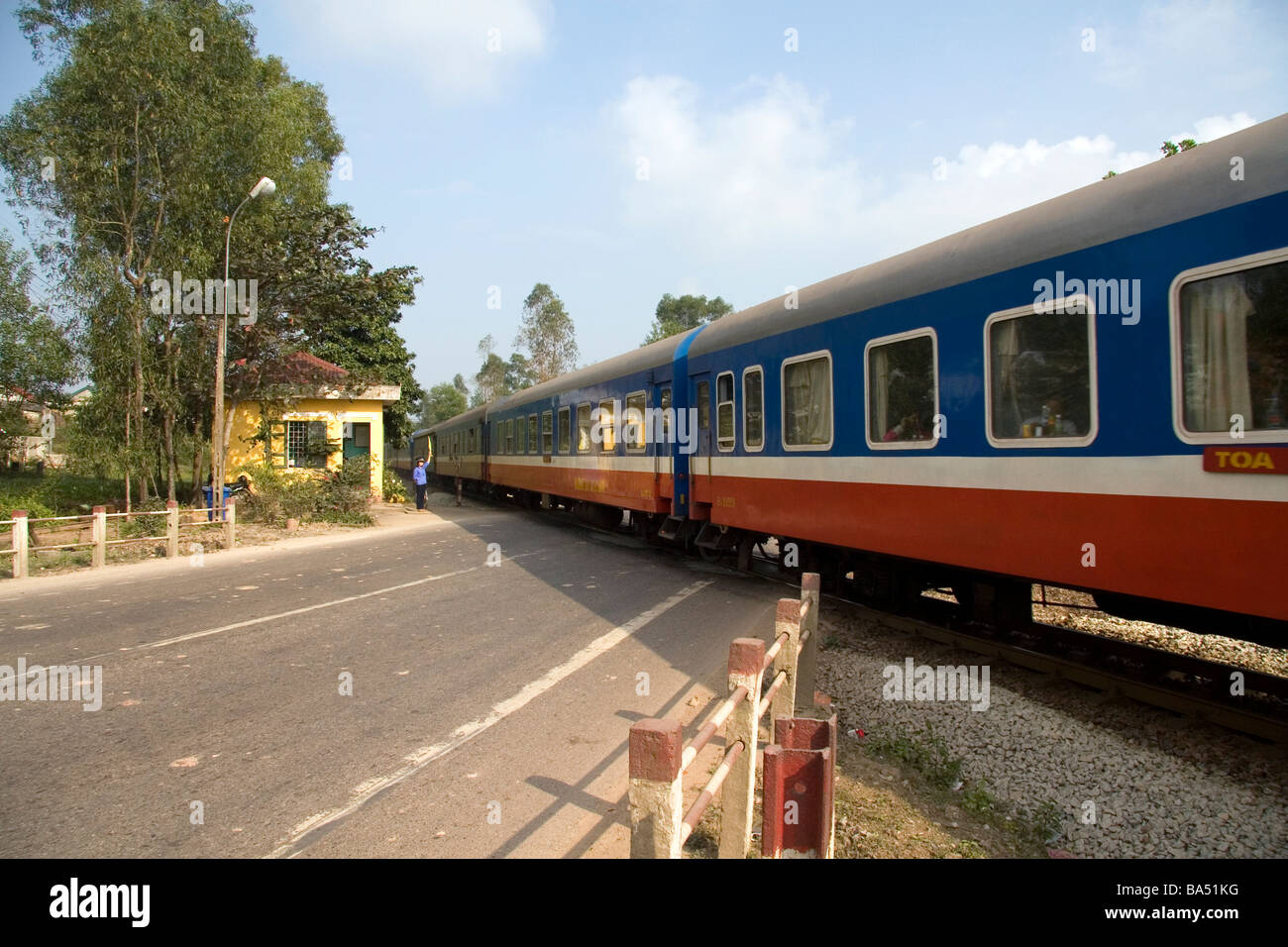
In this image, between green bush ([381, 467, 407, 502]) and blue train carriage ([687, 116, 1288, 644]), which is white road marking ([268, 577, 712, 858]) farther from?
green bush ([381, 467, 407, 502])

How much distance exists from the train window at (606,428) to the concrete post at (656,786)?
1122 centimetres

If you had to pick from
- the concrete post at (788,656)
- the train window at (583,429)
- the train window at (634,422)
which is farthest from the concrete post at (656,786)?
the train window at (583,429)

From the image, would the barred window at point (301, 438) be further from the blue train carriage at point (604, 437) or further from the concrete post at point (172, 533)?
the concrete post at point (172, 533)

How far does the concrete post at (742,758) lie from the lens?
3.27 m

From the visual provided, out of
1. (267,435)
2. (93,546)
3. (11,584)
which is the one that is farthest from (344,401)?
(11,584)

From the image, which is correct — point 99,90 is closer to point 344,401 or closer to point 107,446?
point 107,446

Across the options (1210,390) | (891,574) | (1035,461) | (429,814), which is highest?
(1210,390)

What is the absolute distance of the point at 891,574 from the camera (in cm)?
742

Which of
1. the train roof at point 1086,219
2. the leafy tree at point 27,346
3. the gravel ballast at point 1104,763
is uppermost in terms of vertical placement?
the leafy tree at point 27,346

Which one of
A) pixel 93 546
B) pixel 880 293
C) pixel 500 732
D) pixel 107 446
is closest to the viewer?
pixel 500 732

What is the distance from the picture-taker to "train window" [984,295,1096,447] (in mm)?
4840

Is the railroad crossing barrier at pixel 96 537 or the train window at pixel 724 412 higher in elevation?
the train window at pixel 724 412

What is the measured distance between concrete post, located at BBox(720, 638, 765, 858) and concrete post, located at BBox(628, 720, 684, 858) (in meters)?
0.87

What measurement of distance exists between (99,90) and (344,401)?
10.3m
